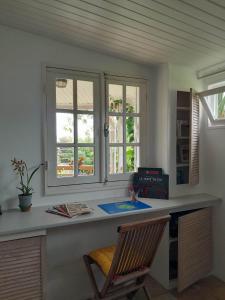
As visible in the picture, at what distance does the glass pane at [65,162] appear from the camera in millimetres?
2102

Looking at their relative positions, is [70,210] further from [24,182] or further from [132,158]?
[132,158]

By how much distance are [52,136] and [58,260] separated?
1.04 metres

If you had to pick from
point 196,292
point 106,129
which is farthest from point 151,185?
point 196,292

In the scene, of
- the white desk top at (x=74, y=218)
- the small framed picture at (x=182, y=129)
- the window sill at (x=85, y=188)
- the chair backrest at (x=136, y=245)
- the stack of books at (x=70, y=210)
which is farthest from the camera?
the small framed picture at (x=182, y=129)

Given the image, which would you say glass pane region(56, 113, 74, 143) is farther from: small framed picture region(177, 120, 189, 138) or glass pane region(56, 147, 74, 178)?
small framed picture region(177, 120, 189, 138)

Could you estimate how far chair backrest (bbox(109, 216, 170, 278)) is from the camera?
1415 millimetres

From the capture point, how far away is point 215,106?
244 centimetres

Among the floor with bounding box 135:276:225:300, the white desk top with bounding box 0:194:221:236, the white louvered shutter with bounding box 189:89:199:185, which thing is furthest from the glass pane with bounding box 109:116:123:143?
the floor with bounding box 135:276:225:300

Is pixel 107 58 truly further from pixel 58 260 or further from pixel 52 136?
pixel 58 260

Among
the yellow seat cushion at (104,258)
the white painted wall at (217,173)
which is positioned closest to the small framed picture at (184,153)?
the white painted wall at (217,173)

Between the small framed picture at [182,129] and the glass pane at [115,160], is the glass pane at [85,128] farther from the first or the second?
the small framed picture at [182,129]

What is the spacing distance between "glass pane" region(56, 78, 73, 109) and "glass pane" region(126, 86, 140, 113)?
0.59 metres

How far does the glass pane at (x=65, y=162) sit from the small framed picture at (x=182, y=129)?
3.52 ft

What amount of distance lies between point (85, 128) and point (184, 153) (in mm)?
1063
